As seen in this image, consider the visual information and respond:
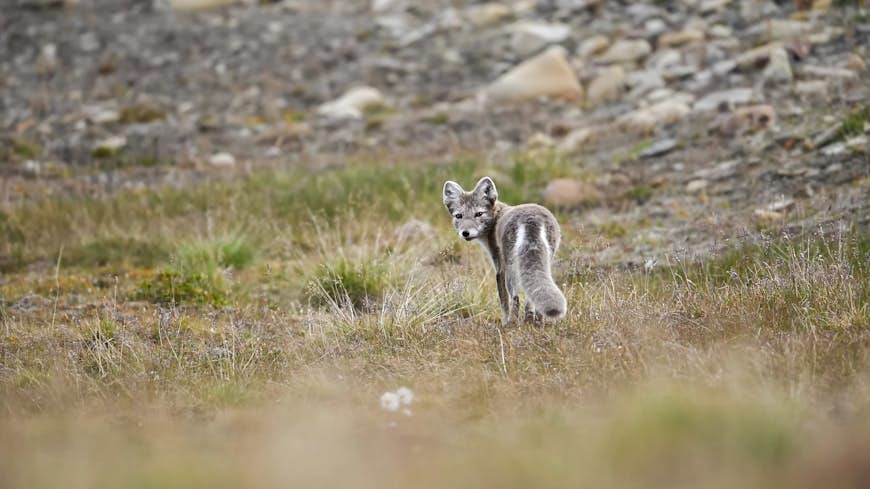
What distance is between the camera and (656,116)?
1661 cm

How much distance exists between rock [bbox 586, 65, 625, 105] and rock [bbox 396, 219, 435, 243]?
Answer: 8498 millimetres

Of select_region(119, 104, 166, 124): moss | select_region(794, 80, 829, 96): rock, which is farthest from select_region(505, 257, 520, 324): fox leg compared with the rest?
select_region(119, 104, 166, 124): moss

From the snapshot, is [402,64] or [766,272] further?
[402,64]

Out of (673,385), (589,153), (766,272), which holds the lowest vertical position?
(589,153)

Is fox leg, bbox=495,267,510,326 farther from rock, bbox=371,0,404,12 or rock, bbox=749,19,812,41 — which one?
rock, bbox=371,0,404,12

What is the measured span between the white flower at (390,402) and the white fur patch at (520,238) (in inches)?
71.2

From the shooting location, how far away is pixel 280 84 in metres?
23.1

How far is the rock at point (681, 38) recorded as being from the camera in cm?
1975

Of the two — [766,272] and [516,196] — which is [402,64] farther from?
[766,272]

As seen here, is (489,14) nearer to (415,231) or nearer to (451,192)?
(415,231)

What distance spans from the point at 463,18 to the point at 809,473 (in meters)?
22.7

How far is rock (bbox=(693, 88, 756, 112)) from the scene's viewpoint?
51.3 ft

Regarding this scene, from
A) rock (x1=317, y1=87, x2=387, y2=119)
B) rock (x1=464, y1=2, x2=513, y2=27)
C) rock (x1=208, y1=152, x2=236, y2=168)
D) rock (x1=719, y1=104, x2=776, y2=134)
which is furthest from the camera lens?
rock (x1=464, y1=2, x2=513, y2=27)

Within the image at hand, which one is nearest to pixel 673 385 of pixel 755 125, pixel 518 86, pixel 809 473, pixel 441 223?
pixel 809 473
